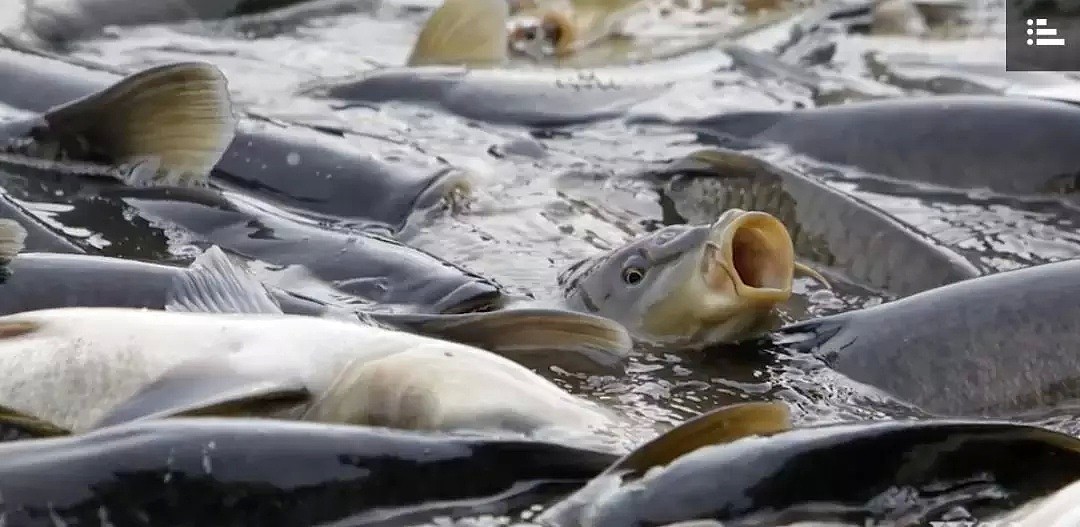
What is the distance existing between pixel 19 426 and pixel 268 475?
19.2 inches

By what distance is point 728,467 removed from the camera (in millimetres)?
1836

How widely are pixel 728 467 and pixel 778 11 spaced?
21.1 ft

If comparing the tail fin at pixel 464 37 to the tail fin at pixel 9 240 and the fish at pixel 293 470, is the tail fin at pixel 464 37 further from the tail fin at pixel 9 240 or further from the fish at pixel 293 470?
the fish at pixel 293 470

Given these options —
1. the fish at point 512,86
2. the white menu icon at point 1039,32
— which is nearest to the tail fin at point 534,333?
the fish at point 512,86

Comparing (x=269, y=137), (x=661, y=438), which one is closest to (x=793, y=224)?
(x=269, y=137)

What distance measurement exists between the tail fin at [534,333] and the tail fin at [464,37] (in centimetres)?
334

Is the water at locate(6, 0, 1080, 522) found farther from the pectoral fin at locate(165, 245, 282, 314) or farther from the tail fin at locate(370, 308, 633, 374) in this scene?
the pectoral fin at locate(165, 245, 282, 314)

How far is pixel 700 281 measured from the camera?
9.45 ft

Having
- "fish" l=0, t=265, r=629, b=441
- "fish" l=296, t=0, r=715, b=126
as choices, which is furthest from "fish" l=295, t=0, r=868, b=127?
"fish" l=0, t=265, r=629, b=441

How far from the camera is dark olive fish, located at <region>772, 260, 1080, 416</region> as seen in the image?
270 cm

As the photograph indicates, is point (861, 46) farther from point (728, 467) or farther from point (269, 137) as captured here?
point (728, 467)

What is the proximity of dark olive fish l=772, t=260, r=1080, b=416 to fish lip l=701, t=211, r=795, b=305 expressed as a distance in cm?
22

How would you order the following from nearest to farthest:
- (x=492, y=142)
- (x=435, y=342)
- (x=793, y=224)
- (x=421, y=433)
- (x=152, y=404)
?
(x=421, y=433) → (x=152, y=404) → (x=435, y=342) → (x=793, y=224) → (x=492, y=142)

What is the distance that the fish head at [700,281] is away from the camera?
9.28 ft
